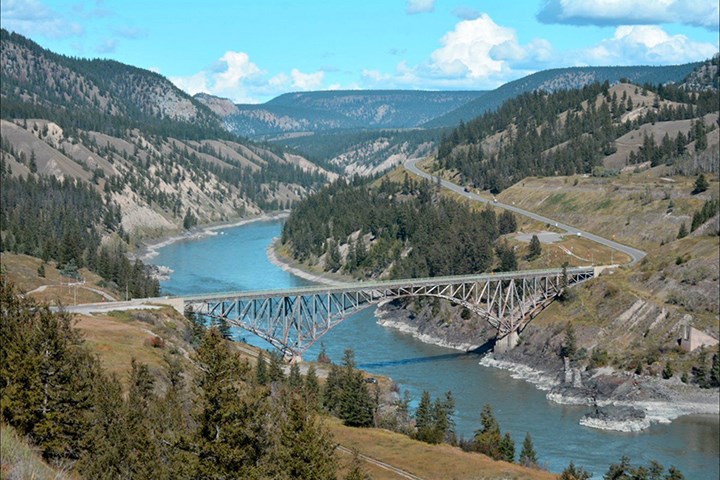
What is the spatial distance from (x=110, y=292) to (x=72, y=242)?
28.2 metres

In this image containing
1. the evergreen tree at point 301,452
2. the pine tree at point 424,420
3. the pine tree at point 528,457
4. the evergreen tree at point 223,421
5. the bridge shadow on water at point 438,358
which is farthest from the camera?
the bridge shadow on water at point 438,358

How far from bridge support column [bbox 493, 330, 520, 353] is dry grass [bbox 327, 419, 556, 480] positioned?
4618 centimetres

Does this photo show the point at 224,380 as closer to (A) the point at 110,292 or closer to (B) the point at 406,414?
(B) the point at 406,414

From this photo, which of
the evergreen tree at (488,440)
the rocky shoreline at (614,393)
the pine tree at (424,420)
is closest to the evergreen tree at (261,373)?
the pine tree at (424,420)

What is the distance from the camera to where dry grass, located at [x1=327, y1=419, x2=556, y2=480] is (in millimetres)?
64062

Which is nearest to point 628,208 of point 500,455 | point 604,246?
point 604,246

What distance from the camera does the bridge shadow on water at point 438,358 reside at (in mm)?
110037

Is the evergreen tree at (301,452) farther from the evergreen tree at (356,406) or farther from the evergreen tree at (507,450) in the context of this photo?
the evergreen tree at (356,406)

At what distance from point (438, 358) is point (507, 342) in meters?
9.79

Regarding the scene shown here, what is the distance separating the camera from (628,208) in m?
158

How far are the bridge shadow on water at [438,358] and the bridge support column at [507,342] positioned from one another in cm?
261

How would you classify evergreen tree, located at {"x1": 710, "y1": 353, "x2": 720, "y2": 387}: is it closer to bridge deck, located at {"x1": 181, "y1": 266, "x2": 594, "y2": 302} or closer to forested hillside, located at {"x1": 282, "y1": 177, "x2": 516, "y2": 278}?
bridge deck, located at {"x1": 181, "y1": 266, "x2": 594, "y2": 302}

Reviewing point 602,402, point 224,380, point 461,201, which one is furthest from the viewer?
point 461,201

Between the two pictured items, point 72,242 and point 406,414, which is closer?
point 406,414
